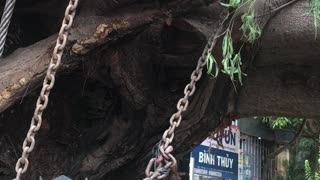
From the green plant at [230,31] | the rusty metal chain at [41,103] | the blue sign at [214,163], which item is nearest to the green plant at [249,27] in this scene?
the green plant at [230,31]

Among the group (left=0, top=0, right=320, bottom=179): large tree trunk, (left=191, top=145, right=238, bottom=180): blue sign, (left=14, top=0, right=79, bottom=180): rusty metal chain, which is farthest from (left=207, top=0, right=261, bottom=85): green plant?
(left=191, top=145, right=238, bottom=180): blue sign

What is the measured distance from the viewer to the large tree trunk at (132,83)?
2750 mm

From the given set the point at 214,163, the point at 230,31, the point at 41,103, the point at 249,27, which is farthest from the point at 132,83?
the point at 214,163

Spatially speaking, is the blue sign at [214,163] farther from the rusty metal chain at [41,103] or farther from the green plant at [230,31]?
the rusty metal chain at [41,103]

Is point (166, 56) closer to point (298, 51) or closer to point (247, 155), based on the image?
point (298, 51)

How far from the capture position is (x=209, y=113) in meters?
3.26

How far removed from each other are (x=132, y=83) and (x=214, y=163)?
316 cm

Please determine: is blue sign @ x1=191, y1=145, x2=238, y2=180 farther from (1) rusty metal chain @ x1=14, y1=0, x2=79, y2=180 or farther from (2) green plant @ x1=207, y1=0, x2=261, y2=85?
(1) rusty metal chain @ x1=14, y1=0, x2=79, y2=180

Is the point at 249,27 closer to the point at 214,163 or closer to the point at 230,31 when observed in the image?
the point at 230,31

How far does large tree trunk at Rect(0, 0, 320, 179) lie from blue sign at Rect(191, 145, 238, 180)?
2600 mm

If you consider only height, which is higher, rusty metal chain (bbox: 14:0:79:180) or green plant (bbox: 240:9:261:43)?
green plant (bbox: 240:9:261:43)

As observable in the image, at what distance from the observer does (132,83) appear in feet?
10.4

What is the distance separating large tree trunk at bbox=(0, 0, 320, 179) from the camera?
2750mm

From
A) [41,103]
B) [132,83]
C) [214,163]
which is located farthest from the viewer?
[214,163]
